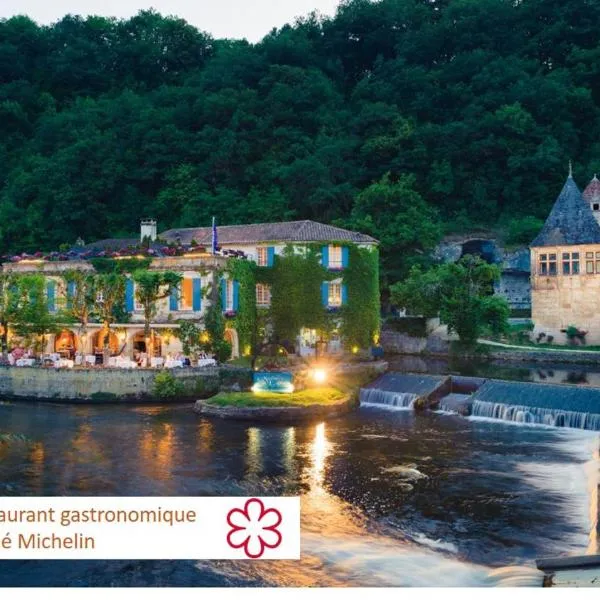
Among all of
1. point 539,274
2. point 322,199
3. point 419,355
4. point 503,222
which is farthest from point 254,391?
point 503,222

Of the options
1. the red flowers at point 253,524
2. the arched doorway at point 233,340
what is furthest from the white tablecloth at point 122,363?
the red flowers at point 253,524

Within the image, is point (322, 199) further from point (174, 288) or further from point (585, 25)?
point (585, 25)

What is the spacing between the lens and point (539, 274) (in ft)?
146

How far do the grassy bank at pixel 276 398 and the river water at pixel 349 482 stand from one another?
1193 millimetres

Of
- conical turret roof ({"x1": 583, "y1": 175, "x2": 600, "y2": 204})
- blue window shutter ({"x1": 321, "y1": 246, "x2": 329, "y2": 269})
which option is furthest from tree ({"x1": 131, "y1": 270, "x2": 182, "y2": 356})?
conical turret roof ({"x1": 583, "y1": 175, "x2": 600, "y2": 204})

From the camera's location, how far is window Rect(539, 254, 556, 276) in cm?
4407

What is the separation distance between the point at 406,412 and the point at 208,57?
44.5 metres

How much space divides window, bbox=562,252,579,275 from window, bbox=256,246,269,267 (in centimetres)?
1961

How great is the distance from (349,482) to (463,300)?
25.6 metres

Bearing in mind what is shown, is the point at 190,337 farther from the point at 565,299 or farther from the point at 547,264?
the point at 547,264

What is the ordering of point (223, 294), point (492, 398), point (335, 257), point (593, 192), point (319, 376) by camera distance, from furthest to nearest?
point (593, 192) → point (335, 257) → point (223, 294) → point (319, 376) → point (492, 398)

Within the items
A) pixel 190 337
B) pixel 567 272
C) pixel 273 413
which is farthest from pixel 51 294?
pixel 567 272

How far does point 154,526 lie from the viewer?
9312 mm

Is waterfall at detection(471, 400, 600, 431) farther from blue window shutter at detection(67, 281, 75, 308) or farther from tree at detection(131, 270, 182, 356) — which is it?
blue window shutter at detection(67, 281, 75, 308)
